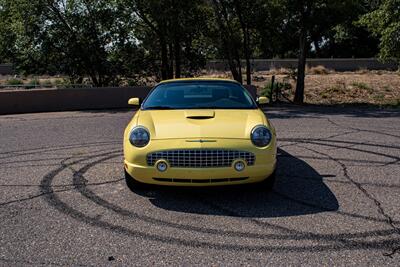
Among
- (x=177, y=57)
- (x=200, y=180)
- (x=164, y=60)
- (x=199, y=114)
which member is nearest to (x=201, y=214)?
(x=200, y=180)

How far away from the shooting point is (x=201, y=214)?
482cm

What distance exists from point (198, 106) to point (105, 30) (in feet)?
47.6

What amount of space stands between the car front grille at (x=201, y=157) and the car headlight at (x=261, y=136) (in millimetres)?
246

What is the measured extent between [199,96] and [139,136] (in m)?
1.58

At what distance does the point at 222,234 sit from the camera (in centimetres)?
428

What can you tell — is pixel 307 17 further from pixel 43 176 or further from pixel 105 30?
pixel 43 176

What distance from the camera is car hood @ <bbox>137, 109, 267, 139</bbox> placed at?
5.16 meters

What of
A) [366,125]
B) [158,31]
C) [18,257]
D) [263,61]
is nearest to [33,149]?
[18,257]

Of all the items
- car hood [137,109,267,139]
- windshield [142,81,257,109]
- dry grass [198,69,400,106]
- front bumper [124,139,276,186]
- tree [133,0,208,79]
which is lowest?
dry grass [198,69,400,106]

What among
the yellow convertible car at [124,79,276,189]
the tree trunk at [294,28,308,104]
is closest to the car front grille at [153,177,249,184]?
the yellow convertible car at [124,79,276,189]

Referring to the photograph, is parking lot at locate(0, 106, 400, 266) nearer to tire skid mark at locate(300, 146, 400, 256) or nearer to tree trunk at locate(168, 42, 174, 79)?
tire skid mark at locate(300, 146, 400, 256)

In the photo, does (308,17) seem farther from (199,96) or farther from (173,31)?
(199,96)

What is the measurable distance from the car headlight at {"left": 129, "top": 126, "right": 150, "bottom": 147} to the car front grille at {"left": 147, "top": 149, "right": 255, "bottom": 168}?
11.6 inches

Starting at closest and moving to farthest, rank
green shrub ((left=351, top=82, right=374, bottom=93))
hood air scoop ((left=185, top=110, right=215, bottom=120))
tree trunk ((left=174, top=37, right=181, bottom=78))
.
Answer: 1. hood air scoop ((left=185, top=110, right=215, bottom=120))
2. tree trunk ((left=174, top=37, right=181, bottom=78))
3. green shrub ((left=351, top=82, right=374, bottom=93))
